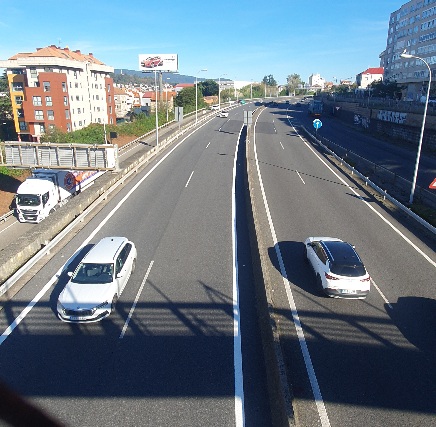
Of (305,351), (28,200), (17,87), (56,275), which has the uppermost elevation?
(17,87)

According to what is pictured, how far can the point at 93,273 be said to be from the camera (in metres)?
12.4

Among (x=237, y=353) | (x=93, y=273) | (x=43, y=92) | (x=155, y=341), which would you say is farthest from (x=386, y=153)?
(x=43, y=92)

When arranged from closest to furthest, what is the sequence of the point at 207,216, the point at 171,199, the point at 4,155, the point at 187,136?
the point at 207,216
the point at 171,199
the point at 4,155
the point at 187,136

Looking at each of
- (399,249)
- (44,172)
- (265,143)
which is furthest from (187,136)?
(399,249)

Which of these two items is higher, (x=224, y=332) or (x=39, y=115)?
(x=39, y=115)

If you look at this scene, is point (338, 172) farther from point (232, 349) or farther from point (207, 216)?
point (232, 349)

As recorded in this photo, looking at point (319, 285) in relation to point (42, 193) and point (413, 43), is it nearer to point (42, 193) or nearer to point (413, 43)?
point (42, 193)

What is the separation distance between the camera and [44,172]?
28875 millimetres

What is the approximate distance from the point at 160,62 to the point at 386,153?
5571 cm

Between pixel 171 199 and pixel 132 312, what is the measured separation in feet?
39.7

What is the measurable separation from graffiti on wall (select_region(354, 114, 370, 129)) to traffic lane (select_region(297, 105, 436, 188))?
2411 mm

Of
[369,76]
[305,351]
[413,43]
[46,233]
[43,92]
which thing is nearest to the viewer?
[305,351]

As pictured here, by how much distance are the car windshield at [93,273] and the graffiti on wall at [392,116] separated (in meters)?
47.2

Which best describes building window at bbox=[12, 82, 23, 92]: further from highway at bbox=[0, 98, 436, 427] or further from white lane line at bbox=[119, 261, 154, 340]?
white lane line at bbox=[119, 261, 154, 340]
